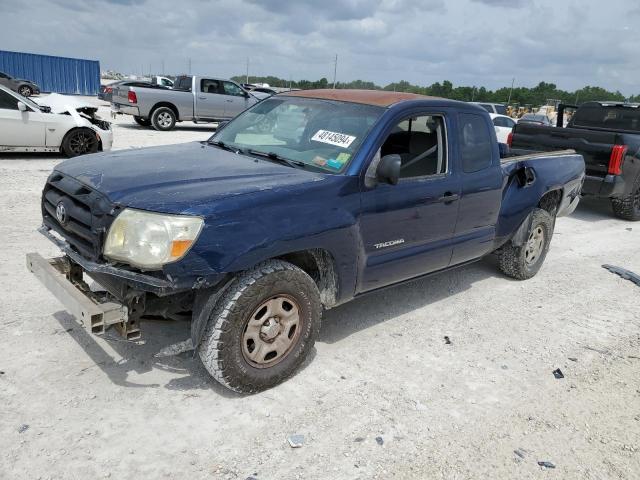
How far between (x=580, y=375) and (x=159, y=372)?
298 centimetres

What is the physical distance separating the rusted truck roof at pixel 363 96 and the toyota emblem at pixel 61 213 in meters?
2.15

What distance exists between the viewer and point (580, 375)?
3.98 m

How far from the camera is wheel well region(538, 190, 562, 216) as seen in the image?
616 cm

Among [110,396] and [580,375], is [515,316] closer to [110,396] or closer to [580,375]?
[580,375]

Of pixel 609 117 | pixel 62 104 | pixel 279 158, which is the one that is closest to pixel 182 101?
pixel 62 104

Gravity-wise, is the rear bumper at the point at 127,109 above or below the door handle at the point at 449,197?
above

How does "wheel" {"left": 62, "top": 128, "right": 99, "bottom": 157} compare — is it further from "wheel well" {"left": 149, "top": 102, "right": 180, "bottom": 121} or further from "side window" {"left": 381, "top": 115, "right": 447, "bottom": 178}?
"side window" {"left": 381, "top": 115, "right": 447, "bottom": 178}

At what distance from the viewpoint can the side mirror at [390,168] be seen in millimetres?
3629

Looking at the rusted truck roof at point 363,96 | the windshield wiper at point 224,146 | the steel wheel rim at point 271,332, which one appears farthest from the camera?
the windshield wiper at point 224,146

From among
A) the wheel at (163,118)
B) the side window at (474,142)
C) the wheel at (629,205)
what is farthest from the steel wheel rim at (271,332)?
the wheel at (163,118)

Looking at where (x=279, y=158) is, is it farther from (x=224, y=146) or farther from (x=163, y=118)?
(x=163, y=118)

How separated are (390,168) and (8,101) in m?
9.70

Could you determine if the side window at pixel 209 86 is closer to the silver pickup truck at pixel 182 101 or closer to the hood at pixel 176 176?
the silver pickup truck at pixel 182 101

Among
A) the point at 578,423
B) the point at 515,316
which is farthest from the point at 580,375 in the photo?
the point at 515,316
